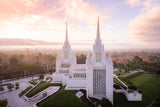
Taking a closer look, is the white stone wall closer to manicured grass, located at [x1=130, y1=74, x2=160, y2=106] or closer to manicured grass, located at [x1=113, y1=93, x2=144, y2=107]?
manicured grass, located at [x1=113, y1=93, x2=144, y2=107]

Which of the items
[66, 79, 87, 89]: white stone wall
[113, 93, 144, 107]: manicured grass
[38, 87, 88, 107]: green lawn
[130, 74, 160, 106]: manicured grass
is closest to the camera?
[38, 87, 88, 107]: green lawn

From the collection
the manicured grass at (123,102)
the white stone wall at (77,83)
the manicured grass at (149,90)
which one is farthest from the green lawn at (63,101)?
the manicured grass at (149,90)

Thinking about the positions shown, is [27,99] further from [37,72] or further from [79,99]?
[37,72]

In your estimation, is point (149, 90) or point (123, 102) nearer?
point (123, 102)

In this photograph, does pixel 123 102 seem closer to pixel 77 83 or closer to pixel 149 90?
pixel 149 90

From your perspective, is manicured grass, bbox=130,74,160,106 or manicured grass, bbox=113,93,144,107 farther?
manicured grass, bbox=130,74,160,106

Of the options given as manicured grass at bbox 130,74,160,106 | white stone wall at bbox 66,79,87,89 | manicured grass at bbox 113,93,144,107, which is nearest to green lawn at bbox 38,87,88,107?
white stone wall at bbox 66,79,87,89

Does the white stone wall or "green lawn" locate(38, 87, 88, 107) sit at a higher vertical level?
the white stone wall

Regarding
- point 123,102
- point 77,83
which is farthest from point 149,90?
point 77,83

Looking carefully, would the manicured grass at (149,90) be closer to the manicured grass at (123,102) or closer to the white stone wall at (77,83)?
the manicured grass at (123,102)

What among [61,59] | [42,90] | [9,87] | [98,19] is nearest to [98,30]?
[98,19]
